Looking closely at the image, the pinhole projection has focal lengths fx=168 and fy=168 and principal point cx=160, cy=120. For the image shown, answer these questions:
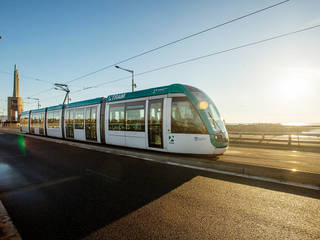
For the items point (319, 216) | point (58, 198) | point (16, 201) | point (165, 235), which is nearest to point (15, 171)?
point (16, 201)

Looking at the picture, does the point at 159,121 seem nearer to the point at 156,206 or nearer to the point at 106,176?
the point at 106,176

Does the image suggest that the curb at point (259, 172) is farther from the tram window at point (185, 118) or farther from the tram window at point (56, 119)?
the tram window at point (56, 119)

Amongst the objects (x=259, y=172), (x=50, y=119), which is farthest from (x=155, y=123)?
(x=50, y=119)

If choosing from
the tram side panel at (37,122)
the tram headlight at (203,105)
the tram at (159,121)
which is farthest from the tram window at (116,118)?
the tram side panel at (37,122)

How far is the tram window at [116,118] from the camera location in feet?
30.6

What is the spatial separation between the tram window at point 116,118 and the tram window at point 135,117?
1.64ft

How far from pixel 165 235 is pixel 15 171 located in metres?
5.78

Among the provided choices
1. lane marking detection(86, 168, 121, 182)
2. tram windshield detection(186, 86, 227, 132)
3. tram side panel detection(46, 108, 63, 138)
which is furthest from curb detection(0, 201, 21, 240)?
tram side panel detection(46, 108, 63, 138)

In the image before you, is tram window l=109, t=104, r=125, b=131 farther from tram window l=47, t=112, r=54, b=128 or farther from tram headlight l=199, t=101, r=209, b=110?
tram window l=47, t=112, r=54, b=128

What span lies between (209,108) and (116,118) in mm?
5342

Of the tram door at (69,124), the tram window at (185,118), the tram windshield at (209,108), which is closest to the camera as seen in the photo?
the tram window at (185,118)

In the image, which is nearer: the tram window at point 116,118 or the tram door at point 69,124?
the tram window at point 116,118

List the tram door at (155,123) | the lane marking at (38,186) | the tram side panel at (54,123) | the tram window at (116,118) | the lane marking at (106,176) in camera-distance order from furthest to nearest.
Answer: the tram side panel at (54,123)
the tram window at (116,118)
the tram door at (155,123)
the lane marking at (106,176)
the lane marking at (38,186)

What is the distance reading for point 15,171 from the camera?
5.50m
